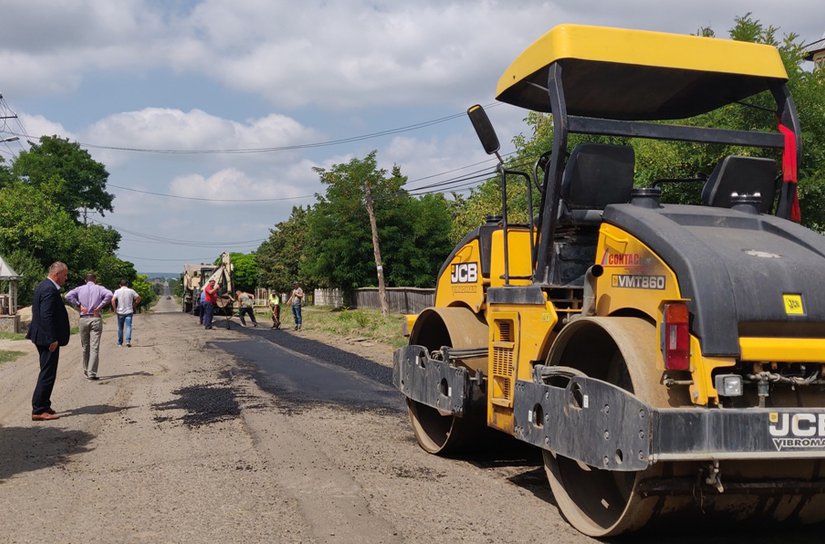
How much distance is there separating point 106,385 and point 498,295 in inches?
318

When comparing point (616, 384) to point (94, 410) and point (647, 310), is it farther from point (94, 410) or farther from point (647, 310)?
point (94, 410)

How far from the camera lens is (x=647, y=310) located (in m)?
4.46

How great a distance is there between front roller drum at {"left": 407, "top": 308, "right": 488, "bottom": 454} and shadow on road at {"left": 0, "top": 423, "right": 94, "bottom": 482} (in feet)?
9.84

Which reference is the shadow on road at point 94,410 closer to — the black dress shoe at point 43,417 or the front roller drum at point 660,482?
the black dress shoe at point 43,417

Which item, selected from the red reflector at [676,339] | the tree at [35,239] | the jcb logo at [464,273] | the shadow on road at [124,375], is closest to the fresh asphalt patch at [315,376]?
the shadow on road at [124,375]

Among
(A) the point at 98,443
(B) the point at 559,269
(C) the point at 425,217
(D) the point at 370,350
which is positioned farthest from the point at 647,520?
(C) the point at 425,217

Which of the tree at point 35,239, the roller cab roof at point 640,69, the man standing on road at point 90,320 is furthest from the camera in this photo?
the tree at point 35,239

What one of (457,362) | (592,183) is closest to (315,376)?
(457,362)

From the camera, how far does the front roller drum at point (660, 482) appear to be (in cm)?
416

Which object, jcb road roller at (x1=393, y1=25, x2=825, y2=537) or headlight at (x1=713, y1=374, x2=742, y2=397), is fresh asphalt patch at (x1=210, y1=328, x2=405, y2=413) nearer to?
jcb road roller at (x1=393, y1=25, x2=825, y2=537)

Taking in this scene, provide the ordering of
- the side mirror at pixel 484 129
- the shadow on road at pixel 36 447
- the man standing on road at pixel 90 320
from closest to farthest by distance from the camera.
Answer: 1. the side mirror at pixel 484 129
2. the shadow on road at pixel 36 447
3. the man standing on road at pixel 90 320

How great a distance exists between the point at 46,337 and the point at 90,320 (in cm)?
383

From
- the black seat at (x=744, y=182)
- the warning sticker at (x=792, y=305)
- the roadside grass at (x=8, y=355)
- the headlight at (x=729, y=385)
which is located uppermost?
the black seat at (x=744, y=182)

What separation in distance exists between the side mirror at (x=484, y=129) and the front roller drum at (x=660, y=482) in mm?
1430
